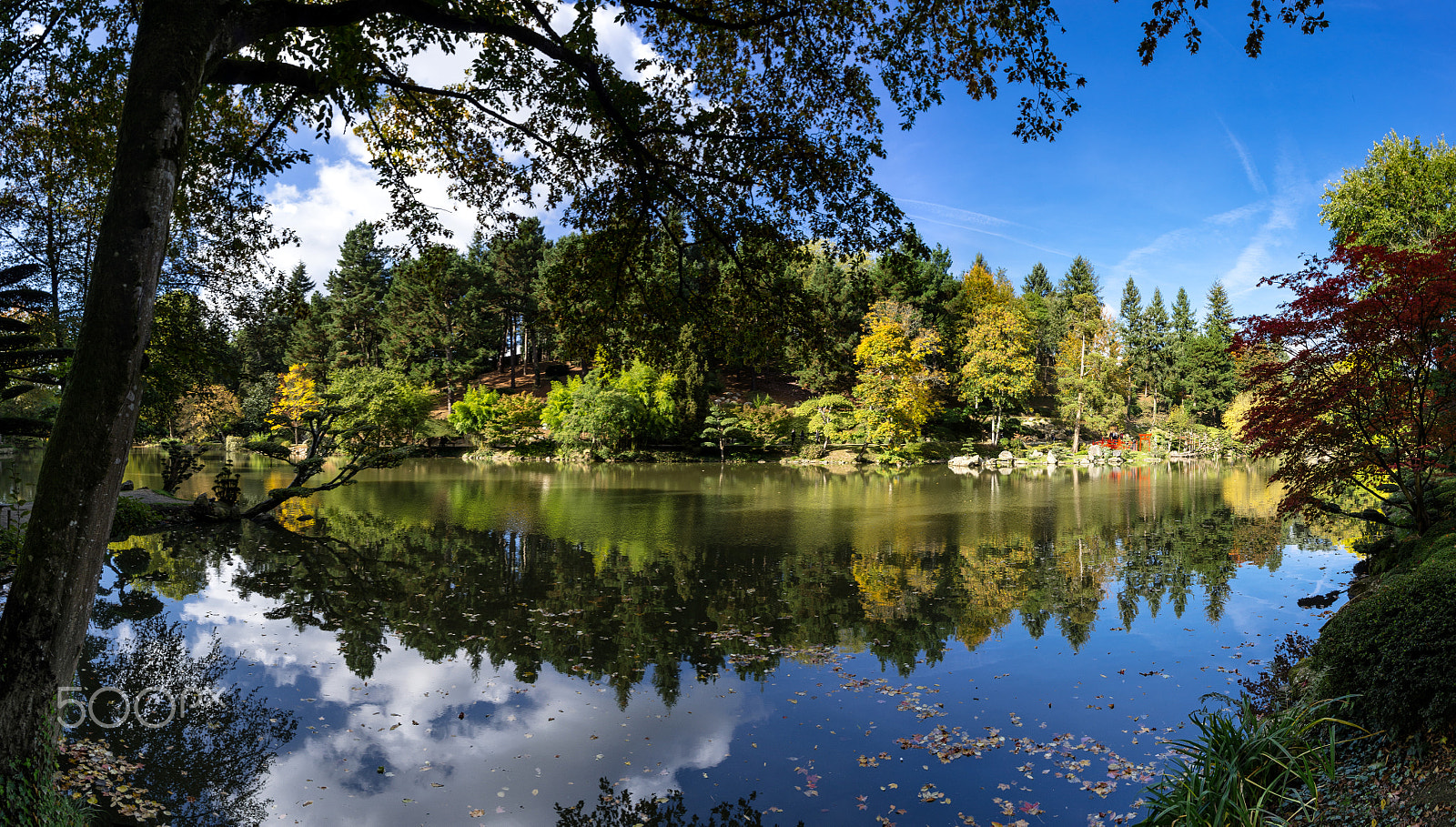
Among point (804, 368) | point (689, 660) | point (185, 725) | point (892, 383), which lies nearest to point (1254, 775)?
point (689, 660)

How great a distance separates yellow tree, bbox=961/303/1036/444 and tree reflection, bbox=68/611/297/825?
3376 centimetres

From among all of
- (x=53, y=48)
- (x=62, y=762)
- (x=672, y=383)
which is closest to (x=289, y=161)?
(x=53, y=48)

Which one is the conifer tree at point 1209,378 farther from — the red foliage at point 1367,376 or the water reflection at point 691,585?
the red foliage at point 1367,376

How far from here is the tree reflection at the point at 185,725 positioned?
4.33m

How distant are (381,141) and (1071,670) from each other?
8257 mm

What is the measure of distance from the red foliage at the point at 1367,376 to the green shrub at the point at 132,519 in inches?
698

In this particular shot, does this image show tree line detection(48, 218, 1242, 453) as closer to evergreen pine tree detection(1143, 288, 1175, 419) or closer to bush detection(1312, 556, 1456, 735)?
evergreen pine tree detection(1143, 288, 1175, 419)

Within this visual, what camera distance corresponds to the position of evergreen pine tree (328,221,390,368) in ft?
130

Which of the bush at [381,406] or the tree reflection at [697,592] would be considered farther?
the bush at [381,406]

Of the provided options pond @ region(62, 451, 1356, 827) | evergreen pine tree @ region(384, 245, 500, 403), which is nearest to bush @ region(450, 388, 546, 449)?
evergreen pine tree @ region(384, 245, 500, 403)

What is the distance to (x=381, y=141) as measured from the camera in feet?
21.9

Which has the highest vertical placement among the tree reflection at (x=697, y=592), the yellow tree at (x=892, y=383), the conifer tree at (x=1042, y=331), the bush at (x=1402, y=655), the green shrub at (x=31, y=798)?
the conifer tree at (x=1042, y=331)

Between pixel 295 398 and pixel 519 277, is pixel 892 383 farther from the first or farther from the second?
pixel 295 398

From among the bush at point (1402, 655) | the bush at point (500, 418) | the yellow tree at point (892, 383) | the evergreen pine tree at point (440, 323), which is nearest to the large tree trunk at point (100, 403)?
the bush at point (1402, 655)
